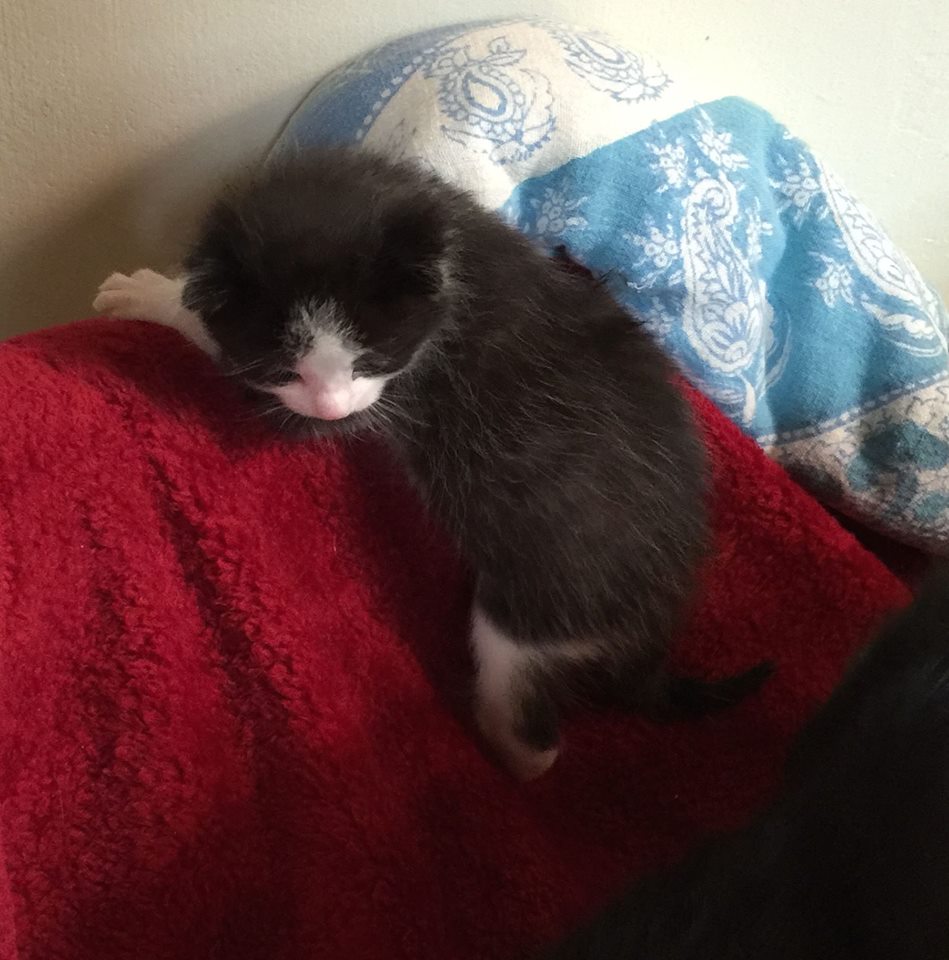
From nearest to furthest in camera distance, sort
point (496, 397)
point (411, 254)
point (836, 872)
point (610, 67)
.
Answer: point (836, 872), point (411, 254), point (496, 397), point (610, 67)

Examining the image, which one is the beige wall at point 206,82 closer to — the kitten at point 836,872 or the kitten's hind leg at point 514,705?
the kitten's hind leg at point 514,705

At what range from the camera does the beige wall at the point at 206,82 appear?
0.83 metres

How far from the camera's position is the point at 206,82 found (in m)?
0.89

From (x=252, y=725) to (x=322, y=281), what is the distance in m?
0.35

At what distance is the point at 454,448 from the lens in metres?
0.76

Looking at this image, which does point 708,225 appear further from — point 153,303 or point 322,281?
point 153,303

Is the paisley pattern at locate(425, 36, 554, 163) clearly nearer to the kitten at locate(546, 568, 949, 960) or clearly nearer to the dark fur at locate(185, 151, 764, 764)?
the dark fur at locate(185, 151, 764, 764)

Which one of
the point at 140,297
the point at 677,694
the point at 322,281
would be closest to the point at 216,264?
the point at 322,281

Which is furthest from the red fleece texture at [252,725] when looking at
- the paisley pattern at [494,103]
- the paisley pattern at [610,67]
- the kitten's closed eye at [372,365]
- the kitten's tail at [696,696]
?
the paisley pattern at [610,67]

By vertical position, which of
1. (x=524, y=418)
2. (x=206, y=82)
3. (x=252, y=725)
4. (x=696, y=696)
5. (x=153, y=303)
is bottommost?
(x=696, y=696)

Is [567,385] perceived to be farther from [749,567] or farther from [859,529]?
[859,529]

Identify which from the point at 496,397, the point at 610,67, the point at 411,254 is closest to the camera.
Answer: the point at 411,254

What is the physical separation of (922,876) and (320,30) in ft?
2.87

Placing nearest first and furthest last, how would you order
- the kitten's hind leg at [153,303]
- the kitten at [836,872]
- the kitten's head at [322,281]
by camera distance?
the kitten at [836,872] < the kitten's head at [322,281] < the kitten's hind leg at [153,303]
